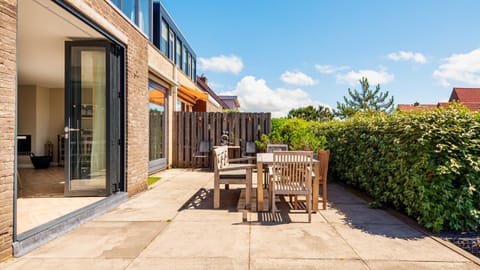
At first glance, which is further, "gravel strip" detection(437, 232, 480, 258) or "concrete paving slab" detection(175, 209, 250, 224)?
"concrete paving slab" detection(175, 209, 250, 224)

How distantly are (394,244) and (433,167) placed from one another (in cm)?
116

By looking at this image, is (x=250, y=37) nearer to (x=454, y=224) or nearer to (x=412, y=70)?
(x=412, y=70)

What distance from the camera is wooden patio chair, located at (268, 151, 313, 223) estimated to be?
162 inches

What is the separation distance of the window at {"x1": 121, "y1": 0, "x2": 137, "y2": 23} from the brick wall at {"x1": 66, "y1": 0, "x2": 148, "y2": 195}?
790 mm

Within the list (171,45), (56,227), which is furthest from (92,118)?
(171,45)

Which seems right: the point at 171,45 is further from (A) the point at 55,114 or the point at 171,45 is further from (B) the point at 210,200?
(B) the point at 210,200

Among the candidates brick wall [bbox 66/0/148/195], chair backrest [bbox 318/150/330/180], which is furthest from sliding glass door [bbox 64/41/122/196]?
chair backrest [bbox 318/150/330/180]

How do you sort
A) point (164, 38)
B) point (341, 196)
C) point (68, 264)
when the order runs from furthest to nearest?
1. point (164, 38)
2. point (341, 196)
3. point (68, 264)

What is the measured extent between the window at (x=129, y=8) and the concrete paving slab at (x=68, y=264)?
16.8ft

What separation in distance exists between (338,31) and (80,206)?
10.9m

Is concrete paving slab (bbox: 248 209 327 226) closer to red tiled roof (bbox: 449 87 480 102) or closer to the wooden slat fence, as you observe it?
the wooden slat fence

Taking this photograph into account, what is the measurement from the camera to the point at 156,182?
7152mm

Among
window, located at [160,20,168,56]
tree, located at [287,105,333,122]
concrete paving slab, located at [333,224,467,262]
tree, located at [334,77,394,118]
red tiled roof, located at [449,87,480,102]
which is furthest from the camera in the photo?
tree, located at [287,105,333,122]

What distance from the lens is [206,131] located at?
1007cm
